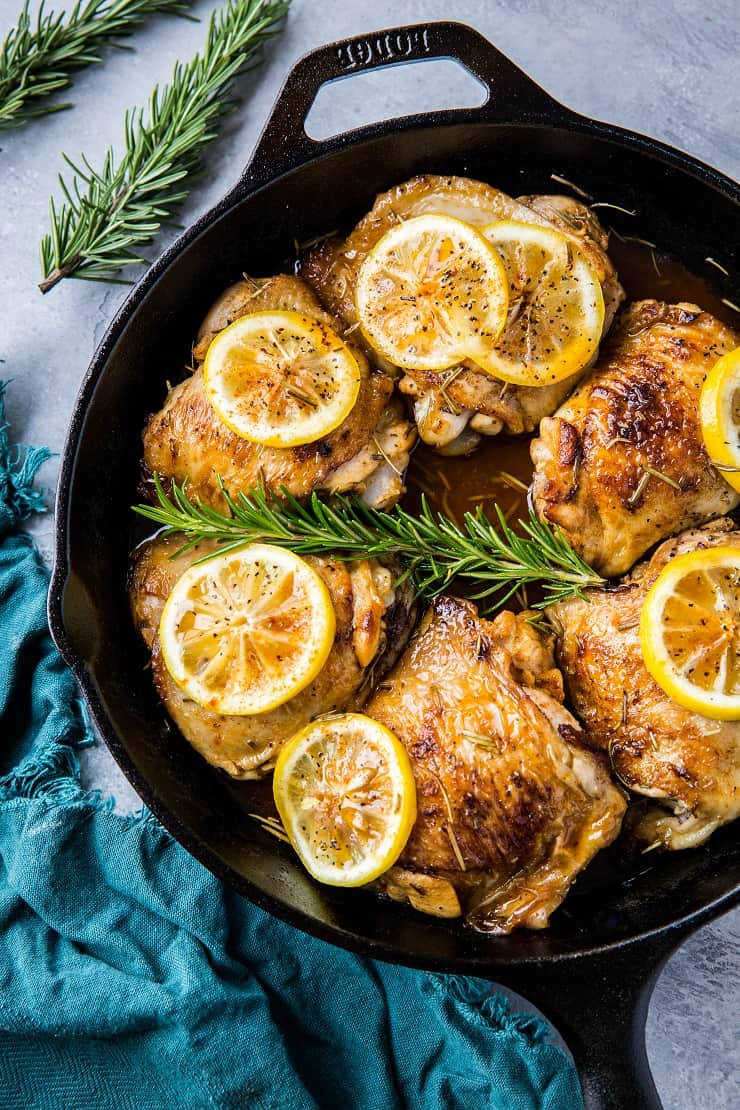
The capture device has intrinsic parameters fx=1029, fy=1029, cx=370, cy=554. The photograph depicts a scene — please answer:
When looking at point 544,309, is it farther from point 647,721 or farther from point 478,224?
point 647,721

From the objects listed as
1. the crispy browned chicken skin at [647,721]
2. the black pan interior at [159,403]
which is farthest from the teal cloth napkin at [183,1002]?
the crispy browned chicken skin at [647,721]

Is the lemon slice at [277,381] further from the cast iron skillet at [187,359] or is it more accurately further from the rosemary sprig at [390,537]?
the cast iron skillet at [187,359]

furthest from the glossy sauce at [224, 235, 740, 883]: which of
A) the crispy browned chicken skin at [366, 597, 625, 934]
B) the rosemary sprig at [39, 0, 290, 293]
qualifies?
the rosemary sprig at [39, 0, 290, 293]

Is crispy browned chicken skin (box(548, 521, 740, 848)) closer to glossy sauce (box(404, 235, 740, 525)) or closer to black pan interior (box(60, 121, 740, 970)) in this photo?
black pan interior (box(60, 121, 740, 970))

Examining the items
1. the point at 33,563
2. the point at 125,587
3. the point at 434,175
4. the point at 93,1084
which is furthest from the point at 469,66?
the point at 93,1084

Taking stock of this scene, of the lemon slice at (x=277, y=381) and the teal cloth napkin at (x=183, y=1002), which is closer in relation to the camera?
the lemon slice at (x=277, y=381)

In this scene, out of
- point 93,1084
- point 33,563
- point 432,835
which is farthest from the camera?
point 33,563

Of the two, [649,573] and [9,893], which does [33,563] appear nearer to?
[9,893]
